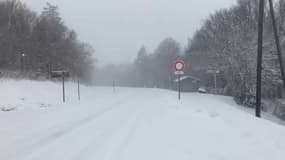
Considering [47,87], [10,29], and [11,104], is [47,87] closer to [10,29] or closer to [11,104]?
[11,104]

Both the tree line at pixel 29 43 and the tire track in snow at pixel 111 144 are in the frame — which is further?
the tree line at pixel 29 43

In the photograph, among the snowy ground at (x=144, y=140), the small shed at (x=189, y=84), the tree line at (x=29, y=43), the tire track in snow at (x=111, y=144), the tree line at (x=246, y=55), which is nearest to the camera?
the snowy ground at (x=144, y=140)

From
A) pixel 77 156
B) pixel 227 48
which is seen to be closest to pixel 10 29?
pixel 227 48

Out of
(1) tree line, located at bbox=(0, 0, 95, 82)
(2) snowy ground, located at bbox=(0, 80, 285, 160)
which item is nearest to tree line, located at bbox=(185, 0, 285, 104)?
(1) tree line, located at bbox=(0, 0, 95, 82)

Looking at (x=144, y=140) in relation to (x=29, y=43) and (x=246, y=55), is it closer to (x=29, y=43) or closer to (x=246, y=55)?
(x=246, y=55)

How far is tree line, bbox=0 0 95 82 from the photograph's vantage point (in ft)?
105

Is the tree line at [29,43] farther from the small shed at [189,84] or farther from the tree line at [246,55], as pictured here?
the small shed at [189,84]

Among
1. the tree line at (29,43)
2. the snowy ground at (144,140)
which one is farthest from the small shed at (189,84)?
the snowy ground at (144,140)

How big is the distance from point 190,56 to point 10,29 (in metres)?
49.3

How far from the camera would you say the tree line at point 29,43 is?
32.2 meters

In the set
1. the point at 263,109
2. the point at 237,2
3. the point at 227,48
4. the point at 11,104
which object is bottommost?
the point at 263,109

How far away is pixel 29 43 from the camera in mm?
35312

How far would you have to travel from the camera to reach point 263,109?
2967 cm

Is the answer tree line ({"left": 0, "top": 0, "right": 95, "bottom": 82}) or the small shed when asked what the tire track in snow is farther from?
the small shed
